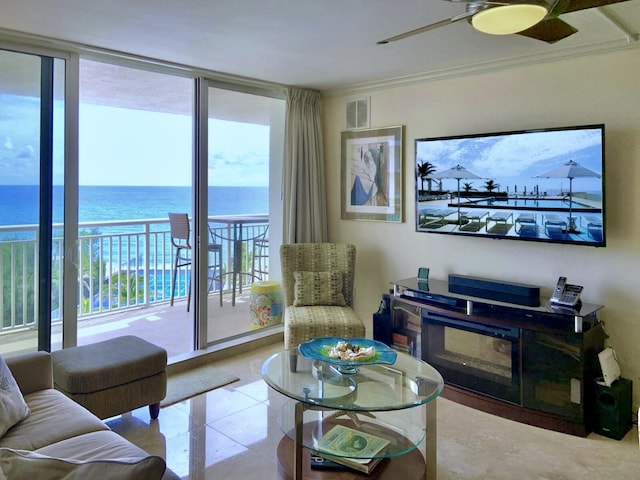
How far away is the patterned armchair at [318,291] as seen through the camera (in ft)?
12.1

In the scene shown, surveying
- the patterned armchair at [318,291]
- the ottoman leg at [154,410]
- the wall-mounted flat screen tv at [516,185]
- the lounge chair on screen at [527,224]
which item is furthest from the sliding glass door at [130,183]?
the lounge chair on screen at [527,224]

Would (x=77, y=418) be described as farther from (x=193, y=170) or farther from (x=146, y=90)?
(x=146, y=90)

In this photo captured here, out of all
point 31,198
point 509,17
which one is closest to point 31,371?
point 31,198

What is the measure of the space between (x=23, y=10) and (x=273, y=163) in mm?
2446

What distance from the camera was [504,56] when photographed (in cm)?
339

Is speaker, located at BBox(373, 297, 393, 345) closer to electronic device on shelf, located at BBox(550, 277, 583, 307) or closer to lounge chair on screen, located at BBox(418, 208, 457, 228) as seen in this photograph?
lounge chair on screen, located at BBox(418, 208, 457, 228)

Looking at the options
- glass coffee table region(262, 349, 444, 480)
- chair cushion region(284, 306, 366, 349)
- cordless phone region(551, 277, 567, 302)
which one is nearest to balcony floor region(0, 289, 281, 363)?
chair cushion region(284, 306, 366, 349)

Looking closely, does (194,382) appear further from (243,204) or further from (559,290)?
(559,290)

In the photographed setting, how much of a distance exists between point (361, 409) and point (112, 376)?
4.93 feet

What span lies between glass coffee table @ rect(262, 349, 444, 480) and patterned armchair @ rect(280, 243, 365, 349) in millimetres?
869

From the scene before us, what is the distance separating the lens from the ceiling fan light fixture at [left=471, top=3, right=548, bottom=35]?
1670 millimetres

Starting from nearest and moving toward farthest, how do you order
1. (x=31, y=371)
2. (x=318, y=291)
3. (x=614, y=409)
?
1. (x=31, y=371)
2. (x=614, y=409)
3. (x=318, y=291)

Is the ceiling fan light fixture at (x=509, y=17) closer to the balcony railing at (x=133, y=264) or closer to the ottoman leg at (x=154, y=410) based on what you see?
the ottoman leg at (x=154, y=410)

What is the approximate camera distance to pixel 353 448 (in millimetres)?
2059
